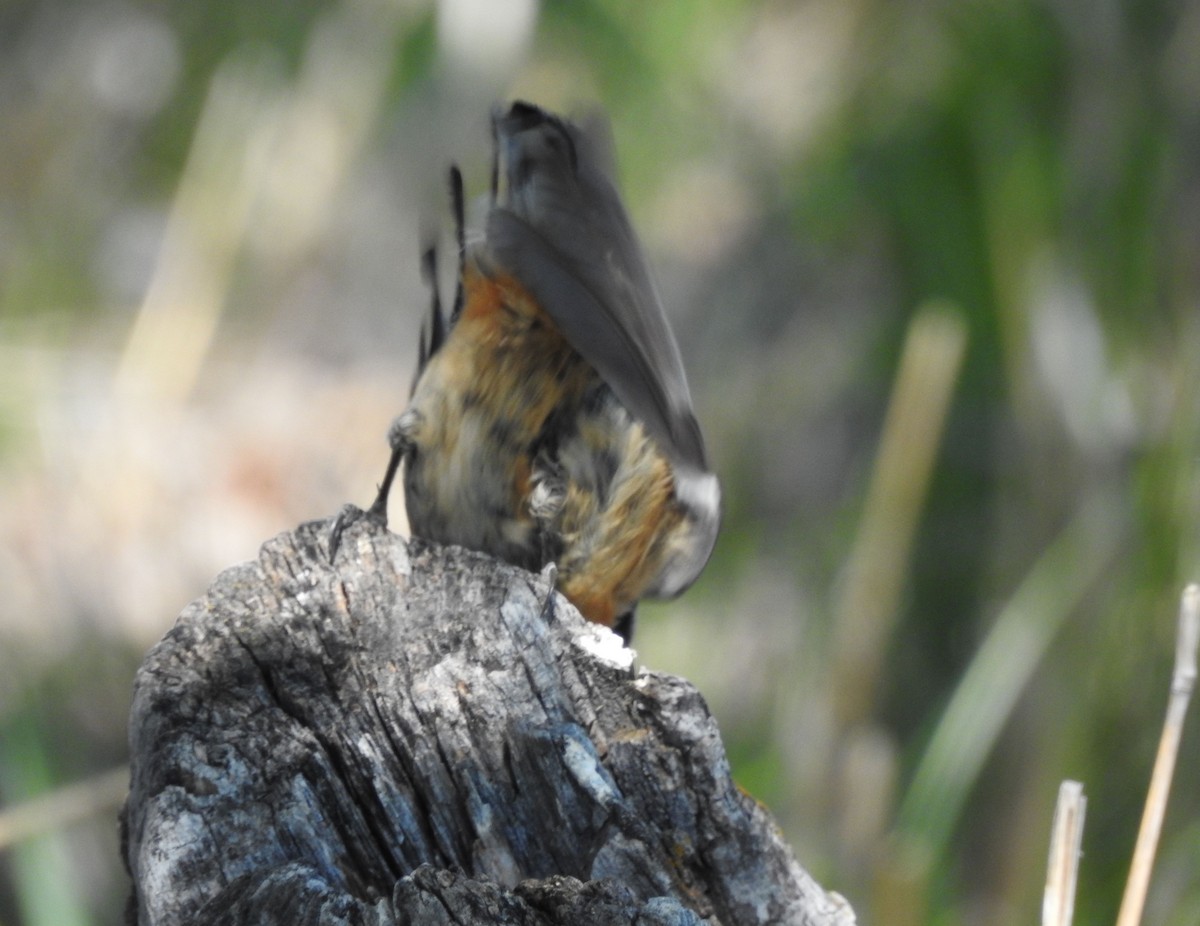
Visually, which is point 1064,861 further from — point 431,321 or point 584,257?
point 431,321

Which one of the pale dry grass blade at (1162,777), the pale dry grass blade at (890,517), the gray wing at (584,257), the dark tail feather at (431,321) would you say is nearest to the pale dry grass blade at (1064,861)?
the pale dry grass blade at (1162,777)

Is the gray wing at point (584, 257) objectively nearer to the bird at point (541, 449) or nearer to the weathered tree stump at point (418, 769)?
Answer: the bird at point (541, 449)

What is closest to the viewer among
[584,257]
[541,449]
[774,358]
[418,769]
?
[418,769]

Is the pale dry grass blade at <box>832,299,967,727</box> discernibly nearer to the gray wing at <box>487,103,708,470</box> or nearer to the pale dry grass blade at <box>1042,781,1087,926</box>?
the gray wing at <box>487,103,708,470</box>

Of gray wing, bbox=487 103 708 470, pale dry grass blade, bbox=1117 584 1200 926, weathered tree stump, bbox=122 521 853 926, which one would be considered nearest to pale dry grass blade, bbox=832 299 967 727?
gray wing, bbox=487 103 708 470

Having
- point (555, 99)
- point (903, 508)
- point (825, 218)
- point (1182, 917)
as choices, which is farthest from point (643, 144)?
point (1182, 917)

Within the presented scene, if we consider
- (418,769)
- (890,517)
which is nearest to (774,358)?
(890,517)

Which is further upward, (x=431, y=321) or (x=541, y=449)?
(x=431, y=321)
